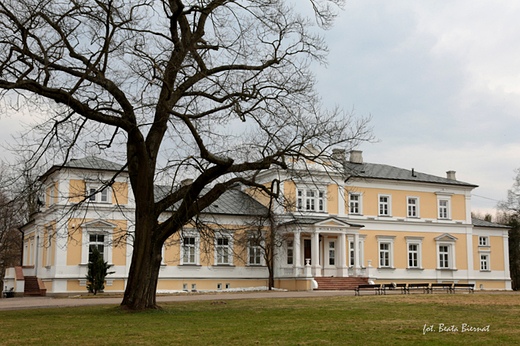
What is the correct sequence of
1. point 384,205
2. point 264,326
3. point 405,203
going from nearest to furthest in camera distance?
point 264,326 → point 384,205 → point 405,203

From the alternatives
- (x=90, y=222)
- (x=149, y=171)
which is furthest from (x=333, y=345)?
(x=90, y=222)

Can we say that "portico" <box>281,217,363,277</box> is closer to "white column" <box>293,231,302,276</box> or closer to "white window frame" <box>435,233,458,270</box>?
"white column" <box>293,231,302,276</box>

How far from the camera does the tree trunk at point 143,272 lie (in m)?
15.5

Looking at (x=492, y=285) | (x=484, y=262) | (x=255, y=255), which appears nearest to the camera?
(x=255, y=255)

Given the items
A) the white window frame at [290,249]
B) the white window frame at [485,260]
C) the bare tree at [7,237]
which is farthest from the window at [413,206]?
the bare tree at [7,237]

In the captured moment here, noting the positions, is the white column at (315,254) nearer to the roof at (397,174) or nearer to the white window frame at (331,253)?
the white window frame at (331,253)

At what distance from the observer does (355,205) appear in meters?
39.9

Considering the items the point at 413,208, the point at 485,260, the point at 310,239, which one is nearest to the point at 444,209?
the point at 413,208

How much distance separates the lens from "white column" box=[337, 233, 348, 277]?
36.8 metres

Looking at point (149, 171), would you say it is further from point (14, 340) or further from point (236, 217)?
point (236, 217)

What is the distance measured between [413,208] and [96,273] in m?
23.5

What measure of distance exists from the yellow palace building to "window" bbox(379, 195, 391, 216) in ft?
0.24

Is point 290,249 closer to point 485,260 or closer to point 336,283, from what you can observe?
point 336,283

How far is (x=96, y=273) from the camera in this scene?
2953cm
